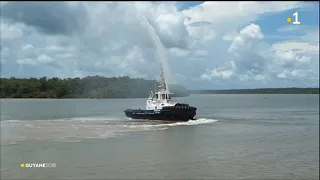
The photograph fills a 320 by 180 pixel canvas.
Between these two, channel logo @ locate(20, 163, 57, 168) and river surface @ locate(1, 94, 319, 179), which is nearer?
river surface @ locate(1, 94, 319, 179)

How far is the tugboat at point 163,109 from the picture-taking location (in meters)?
47.8

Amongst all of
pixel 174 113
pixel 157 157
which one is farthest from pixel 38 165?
pixel 174 113

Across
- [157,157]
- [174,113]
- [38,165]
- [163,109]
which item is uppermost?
[163,109]

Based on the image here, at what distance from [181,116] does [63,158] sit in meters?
28.4

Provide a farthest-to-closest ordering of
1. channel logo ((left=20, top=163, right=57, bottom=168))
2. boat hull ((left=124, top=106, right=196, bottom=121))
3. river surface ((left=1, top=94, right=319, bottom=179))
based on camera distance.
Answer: boat hull ((left=124, top=106, right=196, bottom=121)), channel logo ((left=20, top=163, right=57, bottom=168)), river surface ((left=1, top=94, right=319, bottom=179))

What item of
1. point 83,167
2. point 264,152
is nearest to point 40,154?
point 83,167

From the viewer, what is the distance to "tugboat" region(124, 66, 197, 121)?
47.8m

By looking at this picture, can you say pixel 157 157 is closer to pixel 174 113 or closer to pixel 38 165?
pixel 38 165

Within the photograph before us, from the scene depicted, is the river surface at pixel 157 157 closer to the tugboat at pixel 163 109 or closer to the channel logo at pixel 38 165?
the channel logo at pixel 38 165

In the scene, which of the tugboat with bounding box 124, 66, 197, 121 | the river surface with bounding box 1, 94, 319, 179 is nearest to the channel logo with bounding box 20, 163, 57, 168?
the river surface with bounding box 1, 94, 319, 179

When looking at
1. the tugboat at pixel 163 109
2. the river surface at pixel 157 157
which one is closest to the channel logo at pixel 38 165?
the river surface at pixel 157 157

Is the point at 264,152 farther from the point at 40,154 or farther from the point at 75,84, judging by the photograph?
the point at 75,84

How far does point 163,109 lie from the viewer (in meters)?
48.3

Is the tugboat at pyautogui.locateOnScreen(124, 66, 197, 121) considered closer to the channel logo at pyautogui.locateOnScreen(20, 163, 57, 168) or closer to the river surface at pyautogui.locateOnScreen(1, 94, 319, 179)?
the river surface at pyautogui.locateOnScreen(1, 94, 319, 179)
